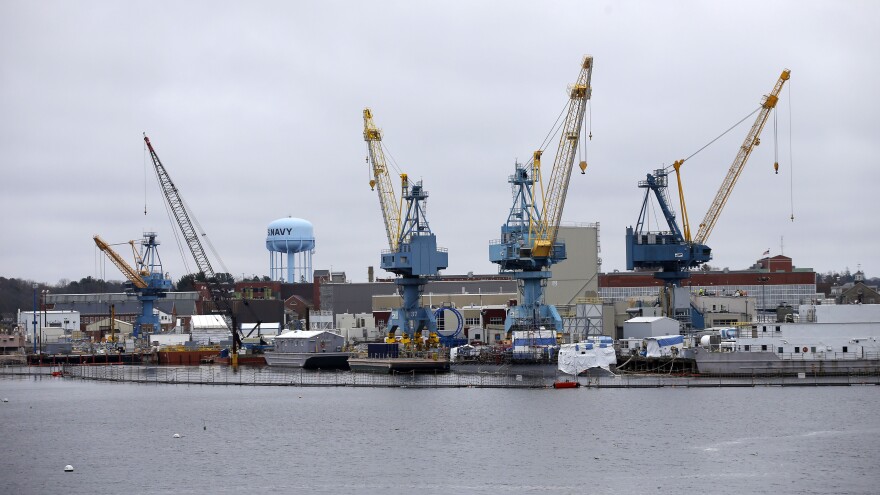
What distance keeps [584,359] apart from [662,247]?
34.2 m

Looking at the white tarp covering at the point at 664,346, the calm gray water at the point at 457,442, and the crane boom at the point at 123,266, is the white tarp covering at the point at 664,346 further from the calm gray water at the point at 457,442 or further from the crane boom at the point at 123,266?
the crane boom at the point at 123,266

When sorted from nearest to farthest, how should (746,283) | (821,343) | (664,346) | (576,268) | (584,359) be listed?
1. (821,343)
2. (584,359)
3. (664,346)
4. (576,268)
5. (746,283)

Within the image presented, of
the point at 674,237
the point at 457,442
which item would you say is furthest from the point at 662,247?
the point at 457,442

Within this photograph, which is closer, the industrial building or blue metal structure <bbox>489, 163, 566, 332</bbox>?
blue metal structure <bbox>489, 163, 566, 332</bbox>

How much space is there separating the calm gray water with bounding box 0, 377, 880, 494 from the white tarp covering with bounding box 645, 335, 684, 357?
43.4ft

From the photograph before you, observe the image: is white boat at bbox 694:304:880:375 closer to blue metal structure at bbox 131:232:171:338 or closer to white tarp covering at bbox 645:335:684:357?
white tarp covering at bbox 645:335:684:357

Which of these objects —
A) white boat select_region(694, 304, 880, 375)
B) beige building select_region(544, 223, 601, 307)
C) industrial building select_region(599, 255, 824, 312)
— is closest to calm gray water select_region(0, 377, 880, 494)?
white boat select_region(694, 304, 880, 375)

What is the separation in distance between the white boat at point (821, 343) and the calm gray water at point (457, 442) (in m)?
5.92

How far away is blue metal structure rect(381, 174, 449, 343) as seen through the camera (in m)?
134

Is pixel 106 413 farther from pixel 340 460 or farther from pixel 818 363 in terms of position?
pixel 818 363

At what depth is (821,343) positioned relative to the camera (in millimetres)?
91875

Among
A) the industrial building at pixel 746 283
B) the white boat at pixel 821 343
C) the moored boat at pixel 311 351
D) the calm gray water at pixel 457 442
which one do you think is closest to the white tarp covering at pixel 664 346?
the white boat at pixel 821 343

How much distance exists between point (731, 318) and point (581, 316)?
1814cm

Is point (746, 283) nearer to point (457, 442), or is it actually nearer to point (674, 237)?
point (674, 237)
